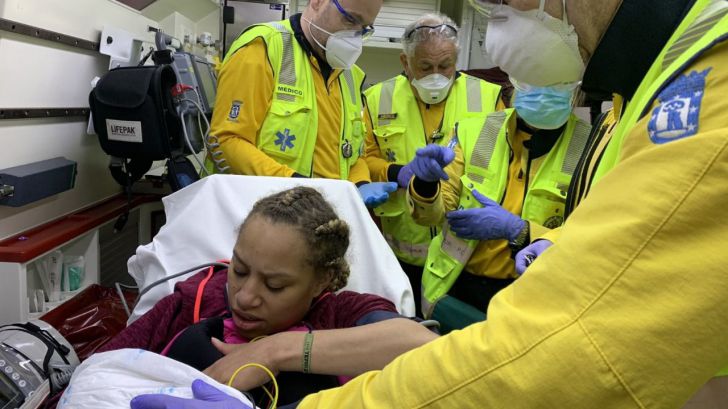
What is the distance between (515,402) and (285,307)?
745mm

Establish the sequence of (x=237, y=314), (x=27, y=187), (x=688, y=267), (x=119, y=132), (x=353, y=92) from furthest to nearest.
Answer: (x=353, y=92)
(x=119, y=132)
(x=27, y=187)
(x=237, y=314)
(x=688, y=267)

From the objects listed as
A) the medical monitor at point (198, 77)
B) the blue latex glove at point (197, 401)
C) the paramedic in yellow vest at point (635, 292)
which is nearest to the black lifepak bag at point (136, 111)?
the medical monitor at point (198, 77)

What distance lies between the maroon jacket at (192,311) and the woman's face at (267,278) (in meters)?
0.09

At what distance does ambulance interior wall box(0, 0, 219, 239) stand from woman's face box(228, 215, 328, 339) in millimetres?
991

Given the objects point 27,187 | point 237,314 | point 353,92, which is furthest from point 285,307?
point 353,92

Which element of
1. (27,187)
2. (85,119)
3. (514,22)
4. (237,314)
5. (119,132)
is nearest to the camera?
(514,22)

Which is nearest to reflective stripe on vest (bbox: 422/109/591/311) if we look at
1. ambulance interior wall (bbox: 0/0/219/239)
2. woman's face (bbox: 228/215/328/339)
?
woman's face (bbox: 228/215/328/339)

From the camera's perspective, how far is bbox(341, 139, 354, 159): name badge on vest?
7.39 ft

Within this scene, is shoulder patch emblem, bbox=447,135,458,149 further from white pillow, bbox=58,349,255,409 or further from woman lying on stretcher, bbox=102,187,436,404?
white pillow, bbox=58,349,255,409

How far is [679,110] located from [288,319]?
0.96 metres

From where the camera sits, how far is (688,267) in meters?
0.48

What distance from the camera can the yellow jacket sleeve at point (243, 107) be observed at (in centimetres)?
191

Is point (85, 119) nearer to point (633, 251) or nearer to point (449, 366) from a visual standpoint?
point (449, 366)

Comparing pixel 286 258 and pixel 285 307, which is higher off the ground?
pixel 286 258
